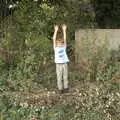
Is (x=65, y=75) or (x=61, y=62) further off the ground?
(x=61, y=62)

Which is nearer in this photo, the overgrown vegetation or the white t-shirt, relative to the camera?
the overgrown vegetation

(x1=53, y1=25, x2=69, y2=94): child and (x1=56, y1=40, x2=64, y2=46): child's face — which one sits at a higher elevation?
(x1=56, y1=40, x2=64, y2=46): child's face

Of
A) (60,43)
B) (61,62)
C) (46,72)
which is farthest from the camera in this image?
(46,72)

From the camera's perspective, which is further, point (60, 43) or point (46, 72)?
point (46, 72)

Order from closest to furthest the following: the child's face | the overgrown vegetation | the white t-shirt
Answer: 1. the overgrown vegetation
2. the white t-shirt
3. the child's face

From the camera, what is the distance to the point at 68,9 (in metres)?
14.6

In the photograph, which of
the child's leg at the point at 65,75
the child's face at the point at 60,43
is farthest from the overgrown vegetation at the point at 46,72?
the child's face at the point at 60,43

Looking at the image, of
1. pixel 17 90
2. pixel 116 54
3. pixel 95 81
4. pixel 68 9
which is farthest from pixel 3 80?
pixel 68 9

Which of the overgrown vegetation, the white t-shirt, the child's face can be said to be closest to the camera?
the overgrown vegetation

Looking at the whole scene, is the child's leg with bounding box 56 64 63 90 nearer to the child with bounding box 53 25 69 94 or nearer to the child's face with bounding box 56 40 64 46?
the child with bounding box 53 25 69 94

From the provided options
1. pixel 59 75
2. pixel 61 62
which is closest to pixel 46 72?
pixel 59 75

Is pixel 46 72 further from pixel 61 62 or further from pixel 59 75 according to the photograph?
pixel 61 62

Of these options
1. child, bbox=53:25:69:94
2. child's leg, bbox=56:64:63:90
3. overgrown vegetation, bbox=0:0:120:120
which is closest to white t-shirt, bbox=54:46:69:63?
child, bbox=53:25:69:94

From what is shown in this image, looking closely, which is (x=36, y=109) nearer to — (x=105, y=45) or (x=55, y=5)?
(x=105, y=45)
